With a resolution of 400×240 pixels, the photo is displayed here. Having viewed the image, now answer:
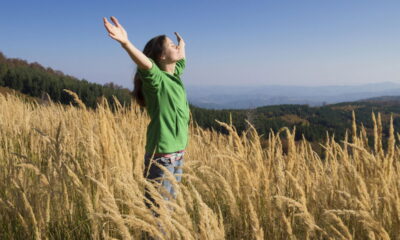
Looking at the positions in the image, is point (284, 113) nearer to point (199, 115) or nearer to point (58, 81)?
point (199, 115)

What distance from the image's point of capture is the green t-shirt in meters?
2.12

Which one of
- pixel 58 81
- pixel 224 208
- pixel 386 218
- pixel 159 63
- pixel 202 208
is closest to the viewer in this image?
pixel 202 208

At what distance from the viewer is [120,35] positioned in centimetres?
169

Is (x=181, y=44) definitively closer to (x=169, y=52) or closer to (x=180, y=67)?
(x=180, y=67)

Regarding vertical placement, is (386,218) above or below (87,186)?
below

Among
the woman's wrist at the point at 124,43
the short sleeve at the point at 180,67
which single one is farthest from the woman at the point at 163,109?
the short sleeve at the point at 180,67

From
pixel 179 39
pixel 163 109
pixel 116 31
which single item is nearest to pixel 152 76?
pixel 163 109

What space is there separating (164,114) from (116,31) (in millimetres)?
739

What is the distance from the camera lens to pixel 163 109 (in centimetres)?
219

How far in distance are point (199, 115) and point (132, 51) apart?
26296mm

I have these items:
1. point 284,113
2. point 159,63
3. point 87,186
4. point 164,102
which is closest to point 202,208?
point 87,186

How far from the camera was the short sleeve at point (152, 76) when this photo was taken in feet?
6.45

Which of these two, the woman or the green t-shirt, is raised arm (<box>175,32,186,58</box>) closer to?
the woman

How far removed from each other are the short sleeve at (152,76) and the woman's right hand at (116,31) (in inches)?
11.3
